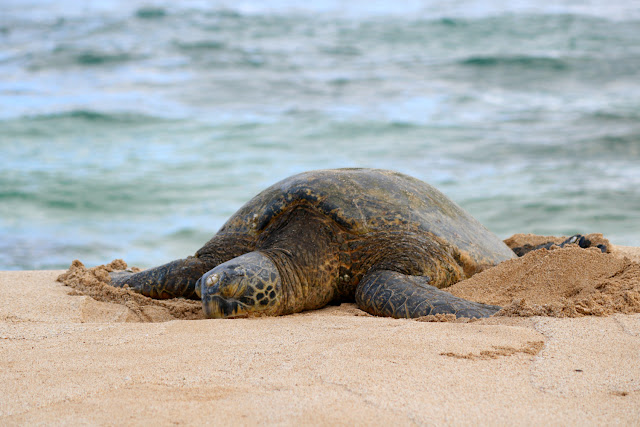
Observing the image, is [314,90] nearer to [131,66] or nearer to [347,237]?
[131,66]

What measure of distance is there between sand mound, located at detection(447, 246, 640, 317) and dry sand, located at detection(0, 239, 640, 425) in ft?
0.04

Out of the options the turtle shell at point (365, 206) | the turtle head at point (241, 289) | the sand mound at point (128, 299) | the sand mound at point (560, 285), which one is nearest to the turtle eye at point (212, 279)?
the turtle head at point (241, 289)

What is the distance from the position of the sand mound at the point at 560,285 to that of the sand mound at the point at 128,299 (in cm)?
174

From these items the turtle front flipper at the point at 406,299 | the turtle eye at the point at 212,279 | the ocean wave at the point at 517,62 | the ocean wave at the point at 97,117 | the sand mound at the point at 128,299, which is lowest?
the sand mound at the point at 128,299

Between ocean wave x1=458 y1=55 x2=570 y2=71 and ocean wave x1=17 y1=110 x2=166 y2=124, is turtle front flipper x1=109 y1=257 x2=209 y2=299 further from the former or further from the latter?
ocean wave x1=458 y1=55 x2=570 y2=71

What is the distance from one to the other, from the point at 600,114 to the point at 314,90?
7484 millimetres

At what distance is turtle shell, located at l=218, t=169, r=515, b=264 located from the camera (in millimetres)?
4059

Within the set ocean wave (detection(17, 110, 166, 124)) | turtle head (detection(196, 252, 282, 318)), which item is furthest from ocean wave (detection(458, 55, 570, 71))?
turtle head (detection(196, 252, 282, 318))

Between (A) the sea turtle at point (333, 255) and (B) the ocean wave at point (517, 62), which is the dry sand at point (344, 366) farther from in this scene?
(B) the ocean wave at point (517, 62)

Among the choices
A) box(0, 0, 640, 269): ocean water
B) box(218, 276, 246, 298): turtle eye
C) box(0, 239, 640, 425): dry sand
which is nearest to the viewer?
box(0, 239, 640, 425): dry sand

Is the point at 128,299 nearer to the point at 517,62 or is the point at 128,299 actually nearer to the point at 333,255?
the point at 333,255

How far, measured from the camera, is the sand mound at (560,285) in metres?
3.10

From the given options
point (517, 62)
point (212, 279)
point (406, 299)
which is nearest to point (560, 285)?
point (406, 299)

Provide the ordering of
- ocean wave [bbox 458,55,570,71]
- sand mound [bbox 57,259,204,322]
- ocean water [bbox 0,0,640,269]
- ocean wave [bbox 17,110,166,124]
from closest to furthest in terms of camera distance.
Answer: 1. sand mound [bbox 57,259,204,322]
2. ocean water [bbox 0,0,640,269]
3. ocean wave [bbox 17,110,166,124]
4. ocean wave [bbox 458,55,570,71]
